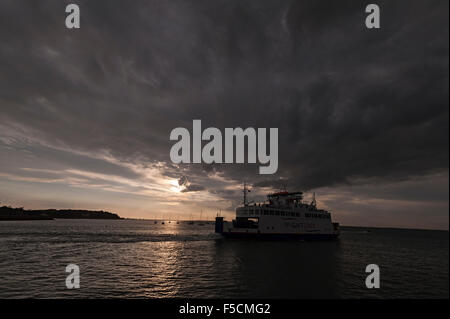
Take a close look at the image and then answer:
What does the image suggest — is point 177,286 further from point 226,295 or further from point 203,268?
point 203,268

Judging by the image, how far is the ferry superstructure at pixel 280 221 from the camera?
183ft

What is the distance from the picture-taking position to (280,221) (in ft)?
191

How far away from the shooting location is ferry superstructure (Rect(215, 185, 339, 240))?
2199 inches

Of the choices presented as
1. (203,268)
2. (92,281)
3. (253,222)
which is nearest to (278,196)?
(253,222)

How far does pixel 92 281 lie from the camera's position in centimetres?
2172

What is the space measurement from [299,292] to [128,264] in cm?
2154
